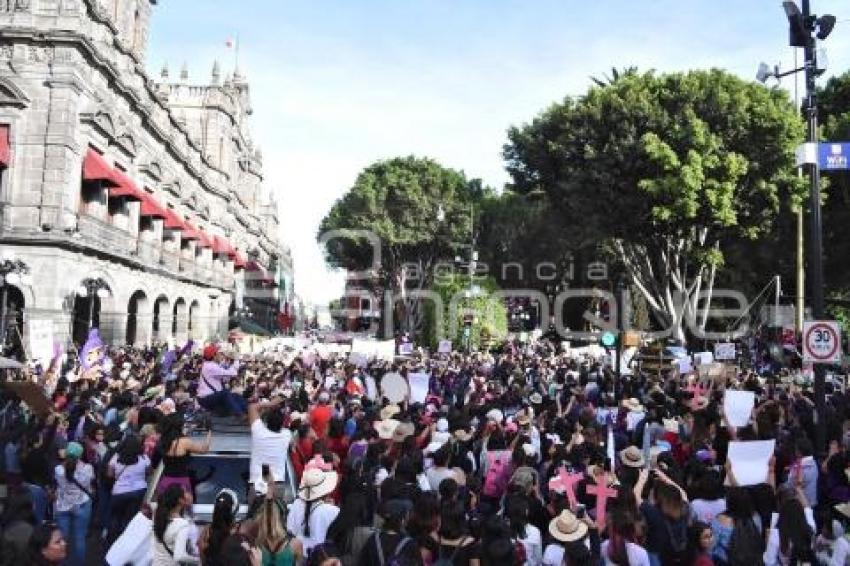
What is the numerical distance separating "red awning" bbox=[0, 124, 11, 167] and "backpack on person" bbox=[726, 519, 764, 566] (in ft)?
79.9

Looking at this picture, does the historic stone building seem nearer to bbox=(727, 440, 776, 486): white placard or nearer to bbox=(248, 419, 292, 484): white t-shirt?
bbox=(248, 419, 292, 484): white t-shirt

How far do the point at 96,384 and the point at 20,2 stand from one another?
56.4 feet

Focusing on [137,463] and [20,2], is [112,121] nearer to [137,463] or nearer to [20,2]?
[20,2]

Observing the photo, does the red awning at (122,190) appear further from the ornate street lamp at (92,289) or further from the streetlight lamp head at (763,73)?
the streetlight lamp head at (763,73)

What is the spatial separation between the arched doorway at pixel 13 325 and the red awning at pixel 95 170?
444cm

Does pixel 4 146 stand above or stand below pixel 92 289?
above

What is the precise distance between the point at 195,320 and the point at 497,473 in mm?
38155

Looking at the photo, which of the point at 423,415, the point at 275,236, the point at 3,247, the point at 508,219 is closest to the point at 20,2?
the point at 3,247

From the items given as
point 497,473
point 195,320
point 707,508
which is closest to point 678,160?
point 497,473

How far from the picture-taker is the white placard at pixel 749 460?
6.97 m

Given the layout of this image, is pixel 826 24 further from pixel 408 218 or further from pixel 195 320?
pixel 408 218

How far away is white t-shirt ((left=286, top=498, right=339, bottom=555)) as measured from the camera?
5.96 meters

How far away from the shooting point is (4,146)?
78.5 feet

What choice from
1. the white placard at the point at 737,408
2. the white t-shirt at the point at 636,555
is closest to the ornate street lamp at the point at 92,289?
the white placard at the point at 737,408
